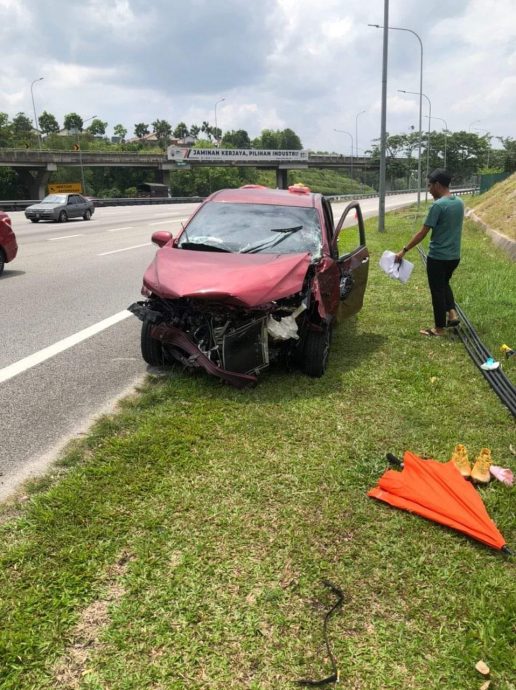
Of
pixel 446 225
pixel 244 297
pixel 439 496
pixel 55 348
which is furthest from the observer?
pixel 446 225

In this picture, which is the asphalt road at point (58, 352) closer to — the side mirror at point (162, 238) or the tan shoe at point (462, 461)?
the side mirror at point (162, 238)

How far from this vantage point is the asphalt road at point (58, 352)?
4.06 meters

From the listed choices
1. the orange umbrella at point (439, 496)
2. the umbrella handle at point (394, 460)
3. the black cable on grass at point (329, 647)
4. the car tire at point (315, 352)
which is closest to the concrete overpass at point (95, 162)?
the car tire at point (315, 352)

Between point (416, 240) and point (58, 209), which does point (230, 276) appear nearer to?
point (416, 240)

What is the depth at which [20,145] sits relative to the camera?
94500 millimetres

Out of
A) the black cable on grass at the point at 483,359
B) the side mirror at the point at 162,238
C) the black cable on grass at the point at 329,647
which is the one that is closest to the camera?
the black cable on grass at the point at 329,647

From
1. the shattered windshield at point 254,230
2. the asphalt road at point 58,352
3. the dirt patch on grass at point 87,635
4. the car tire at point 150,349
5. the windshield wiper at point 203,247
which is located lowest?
the dirt patch on grass at point 87,635

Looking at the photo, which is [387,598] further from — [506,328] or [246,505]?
[506,328]

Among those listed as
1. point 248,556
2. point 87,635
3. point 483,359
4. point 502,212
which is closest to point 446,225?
point 483,359

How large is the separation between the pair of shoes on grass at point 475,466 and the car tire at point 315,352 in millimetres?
1722

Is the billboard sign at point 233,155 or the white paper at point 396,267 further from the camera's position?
the billboard sign at point 233,155

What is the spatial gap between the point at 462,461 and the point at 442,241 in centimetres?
357

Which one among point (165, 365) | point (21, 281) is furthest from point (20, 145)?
point (165, 365)

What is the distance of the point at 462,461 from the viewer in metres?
3.47
